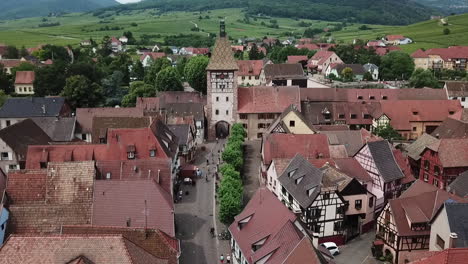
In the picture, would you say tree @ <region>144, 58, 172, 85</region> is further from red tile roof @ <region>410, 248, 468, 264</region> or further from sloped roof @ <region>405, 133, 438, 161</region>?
red tile roof @ <region>410, 248, 468, 264</region>

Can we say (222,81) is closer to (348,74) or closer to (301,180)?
(301,180)

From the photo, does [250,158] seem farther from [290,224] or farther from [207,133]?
[290,224]

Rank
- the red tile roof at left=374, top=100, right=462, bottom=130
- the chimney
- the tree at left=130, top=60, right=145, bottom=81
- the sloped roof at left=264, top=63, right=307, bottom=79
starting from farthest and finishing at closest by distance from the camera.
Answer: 1. the tree at left=130, top=60, right=145, bottom=81
2. the sloped roof at left=264, top=63, right=307, bottom=79
3. the red tile roof at left=374, top=100, right=462, bottom=130
4. the chimney

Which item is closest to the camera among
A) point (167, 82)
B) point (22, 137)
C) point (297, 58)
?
point (22, 137)

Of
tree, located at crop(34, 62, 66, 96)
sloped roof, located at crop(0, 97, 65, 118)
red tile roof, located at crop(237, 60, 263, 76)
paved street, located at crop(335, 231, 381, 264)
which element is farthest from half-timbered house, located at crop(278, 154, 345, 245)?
red tile roof, located at crop(237, 60, 263, 76)

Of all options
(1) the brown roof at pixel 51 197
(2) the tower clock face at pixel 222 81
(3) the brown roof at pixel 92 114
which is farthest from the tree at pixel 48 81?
(1) the brown roof at pixel 51 197

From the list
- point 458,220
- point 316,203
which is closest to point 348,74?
point 316,203
